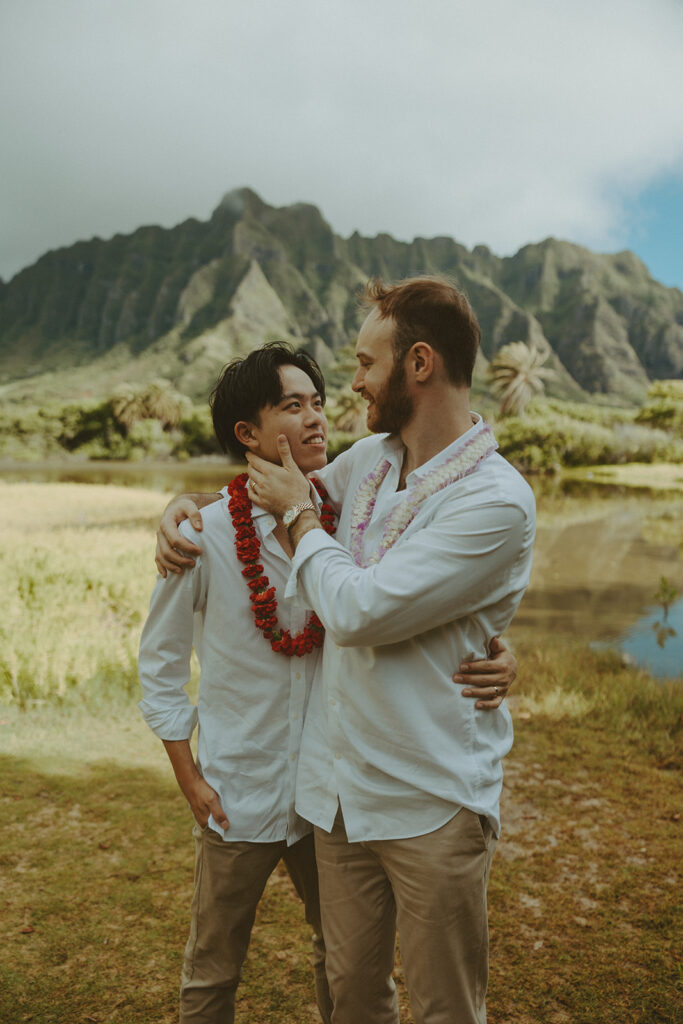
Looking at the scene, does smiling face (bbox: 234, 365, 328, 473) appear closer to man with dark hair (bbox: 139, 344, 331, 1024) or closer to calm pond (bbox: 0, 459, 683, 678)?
man with dark hair (bbox: 139, 344, 331, 1024)

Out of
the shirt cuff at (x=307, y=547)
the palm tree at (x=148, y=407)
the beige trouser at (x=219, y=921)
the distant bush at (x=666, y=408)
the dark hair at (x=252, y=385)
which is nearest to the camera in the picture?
the shirt cuff at (x=307, y=547)

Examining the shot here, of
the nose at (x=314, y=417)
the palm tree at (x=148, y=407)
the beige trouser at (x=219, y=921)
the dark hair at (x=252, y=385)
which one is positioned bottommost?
the beige trouser at (x=219, y=921)

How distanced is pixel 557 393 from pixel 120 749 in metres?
136

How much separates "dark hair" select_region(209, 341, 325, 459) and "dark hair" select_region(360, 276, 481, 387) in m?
0.45

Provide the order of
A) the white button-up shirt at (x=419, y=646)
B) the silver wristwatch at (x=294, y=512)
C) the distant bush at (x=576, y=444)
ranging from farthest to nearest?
1. the distant bush at (x=576, y=444)
2. the silver wristwatch at (x=294, y=512)
3. the white button-up shirt at (x=419, y=646)

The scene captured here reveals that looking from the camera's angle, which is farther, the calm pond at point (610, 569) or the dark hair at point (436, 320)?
the calm pond at point (610, 569)

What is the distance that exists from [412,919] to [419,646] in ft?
2.31

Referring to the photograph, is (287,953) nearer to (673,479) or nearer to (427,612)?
(427,612)

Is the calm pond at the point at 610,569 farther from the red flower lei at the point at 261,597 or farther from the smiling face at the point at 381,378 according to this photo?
the smiling face at the point at 381,378

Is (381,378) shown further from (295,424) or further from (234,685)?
(234,685)

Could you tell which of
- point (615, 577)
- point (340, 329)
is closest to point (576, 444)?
point (615, 577)

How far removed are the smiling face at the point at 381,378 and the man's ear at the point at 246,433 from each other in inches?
18.0

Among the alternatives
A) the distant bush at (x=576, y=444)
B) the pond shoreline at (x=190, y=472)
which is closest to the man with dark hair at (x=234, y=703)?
the pond shoreline at (x=190, y=472)

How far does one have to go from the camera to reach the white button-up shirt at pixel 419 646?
1608mm
